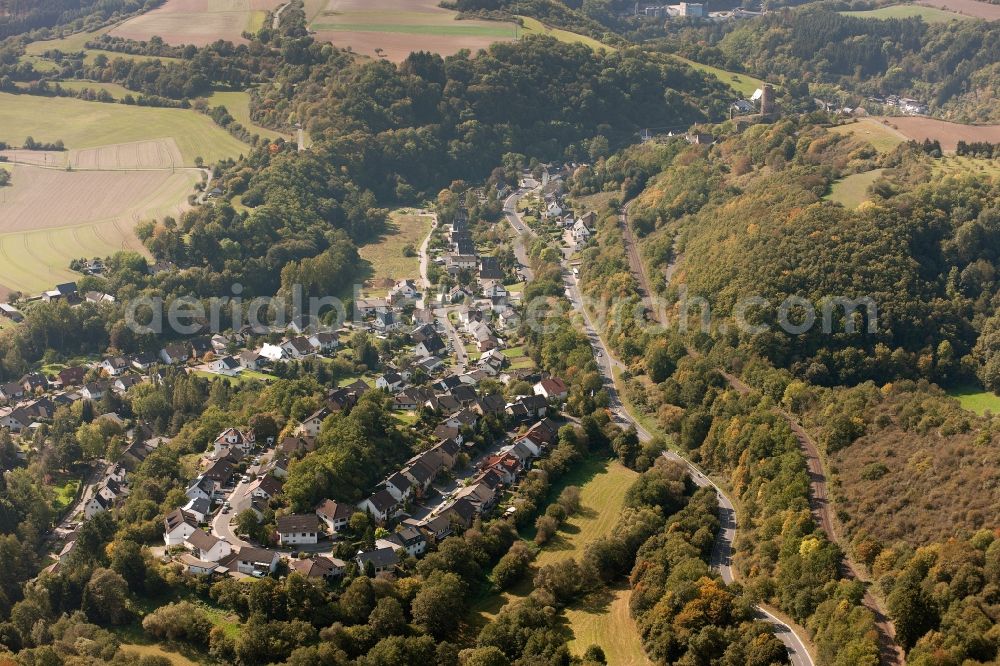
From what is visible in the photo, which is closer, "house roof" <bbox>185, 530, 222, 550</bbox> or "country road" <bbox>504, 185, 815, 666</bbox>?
"country road" <bbox>504, 185, 815, 666</bbox>

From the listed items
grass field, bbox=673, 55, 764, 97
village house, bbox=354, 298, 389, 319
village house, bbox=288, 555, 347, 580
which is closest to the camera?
village house, bbox=288, 555, 347, 580

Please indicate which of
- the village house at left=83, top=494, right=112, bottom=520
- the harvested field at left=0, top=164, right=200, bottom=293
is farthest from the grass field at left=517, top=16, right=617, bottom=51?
the village house at left=83, top=494, right=112, bottom=520

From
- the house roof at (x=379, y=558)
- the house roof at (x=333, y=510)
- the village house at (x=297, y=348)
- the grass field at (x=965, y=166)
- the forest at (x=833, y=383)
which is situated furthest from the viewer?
the grass field at (x=965, y=166)

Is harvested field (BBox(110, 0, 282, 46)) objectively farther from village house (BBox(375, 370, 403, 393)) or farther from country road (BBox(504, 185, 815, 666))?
village house (BBox(375, 370, 403, 393))

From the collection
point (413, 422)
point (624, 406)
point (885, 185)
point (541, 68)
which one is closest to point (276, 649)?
point (413, 422)

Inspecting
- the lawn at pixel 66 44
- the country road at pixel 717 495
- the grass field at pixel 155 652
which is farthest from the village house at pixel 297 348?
the lawn at pixel 66 44

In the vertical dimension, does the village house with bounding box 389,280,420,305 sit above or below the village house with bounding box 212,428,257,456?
below

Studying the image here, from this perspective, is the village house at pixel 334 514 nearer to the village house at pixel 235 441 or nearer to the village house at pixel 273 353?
the village house at pixel 235 441

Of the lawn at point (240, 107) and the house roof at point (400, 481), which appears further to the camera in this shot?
the lawn at point (240, 107)
